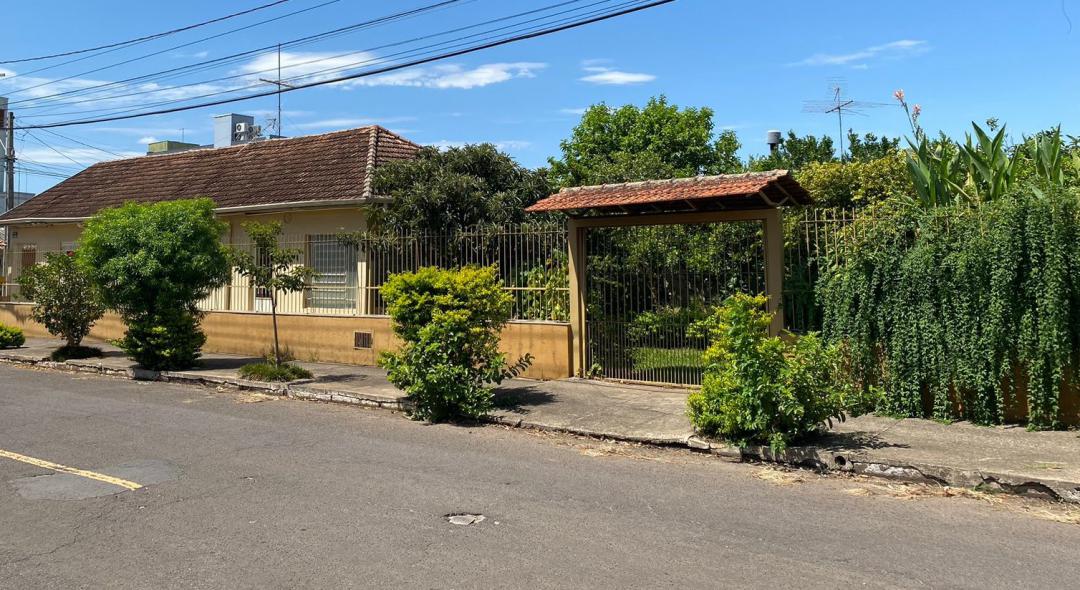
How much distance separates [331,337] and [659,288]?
726cm

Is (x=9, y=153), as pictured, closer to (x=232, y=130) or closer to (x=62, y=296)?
(x=232, y=130)

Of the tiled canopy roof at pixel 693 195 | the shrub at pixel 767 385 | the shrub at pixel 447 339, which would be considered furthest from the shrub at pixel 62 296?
the shrub at pixel 767 385

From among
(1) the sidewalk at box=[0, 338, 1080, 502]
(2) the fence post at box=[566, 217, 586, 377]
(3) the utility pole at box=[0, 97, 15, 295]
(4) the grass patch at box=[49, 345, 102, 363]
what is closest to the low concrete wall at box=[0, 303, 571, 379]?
(2) the fence post at box=[566, 217, 586, 377]

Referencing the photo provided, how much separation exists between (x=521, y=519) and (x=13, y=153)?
3176 cm

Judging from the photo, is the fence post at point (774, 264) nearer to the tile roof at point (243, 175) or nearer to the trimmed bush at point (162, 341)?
the tile roof at point (243, 175)

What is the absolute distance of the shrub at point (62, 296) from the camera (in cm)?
1628

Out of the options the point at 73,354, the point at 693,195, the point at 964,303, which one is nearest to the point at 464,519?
the point at 693,195

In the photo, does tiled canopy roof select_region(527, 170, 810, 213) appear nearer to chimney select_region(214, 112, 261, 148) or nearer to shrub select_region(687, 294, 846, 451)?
shrub select_region(687, 294, 846, 451)

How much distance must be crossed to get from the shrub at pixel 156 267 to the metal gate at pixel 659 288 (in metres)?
7.12

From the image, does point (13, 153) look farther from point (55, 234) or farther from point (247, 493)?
point (247, 493)

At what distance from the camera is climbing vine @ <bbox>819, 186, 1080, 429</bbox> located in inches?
318

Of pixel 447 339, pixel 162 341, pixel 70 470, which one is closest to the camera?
pixel 70 470

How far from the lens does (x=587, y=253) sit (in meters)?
12.5

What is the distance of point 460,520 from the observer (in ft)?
18.5
